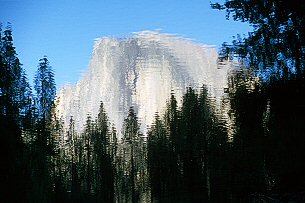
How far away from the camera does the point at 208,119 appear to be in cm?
4556

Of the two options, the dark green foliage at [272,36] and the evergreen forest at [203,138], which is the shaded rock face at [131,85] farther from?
the dark green foliage at [272,36]

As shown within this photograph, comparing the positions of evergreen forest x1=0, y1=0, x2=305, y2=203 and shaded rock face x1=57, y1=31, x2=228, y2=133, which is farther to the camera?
shaded rock face x1=57, y1=31, x2=228, y2=133

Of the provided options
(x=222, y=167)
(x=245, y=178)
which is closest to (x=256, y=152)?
(x=245, y=178)

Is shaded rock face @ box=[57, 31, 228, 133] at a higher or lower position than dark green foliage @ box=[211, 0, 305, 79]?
higher

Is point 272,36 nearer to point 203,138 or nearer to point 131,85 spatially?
point 203,138

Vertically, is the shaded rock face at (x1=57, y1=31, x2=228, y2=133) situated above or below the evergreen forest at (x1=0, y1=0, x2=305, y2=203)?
above

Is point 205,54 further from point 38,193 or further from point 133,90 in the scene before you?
point 38,193

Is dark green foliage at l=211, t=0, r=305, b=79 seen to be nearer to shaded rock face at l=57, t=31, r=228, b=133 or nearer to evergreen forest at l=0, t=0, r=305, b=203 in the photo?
evergreen forest at l=0, t=0, r=305, b=203

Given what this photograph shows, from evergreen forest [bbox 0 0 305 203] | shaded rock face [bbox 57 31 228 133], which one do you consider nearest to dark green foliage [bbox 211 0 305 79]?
evergreen forest [bbox 0 0 305 203]

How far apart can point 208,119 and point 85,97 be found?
147562mm

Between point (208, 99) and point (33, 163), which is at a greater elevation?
point (208, 99)

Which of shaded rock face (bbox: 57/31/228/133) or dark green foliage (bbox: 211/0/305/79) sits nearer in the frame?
dark green foliage (bbox: 211/0/305/79)

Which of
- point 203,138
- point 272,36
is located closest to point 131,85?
point 203,138

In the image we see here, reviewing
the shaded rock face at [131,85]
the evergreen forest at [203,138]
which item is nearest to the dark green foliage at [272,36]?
the evergreen forest at [203,138]
